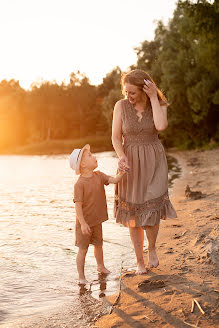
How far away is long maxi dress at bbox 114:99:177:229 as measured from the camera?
468 cm

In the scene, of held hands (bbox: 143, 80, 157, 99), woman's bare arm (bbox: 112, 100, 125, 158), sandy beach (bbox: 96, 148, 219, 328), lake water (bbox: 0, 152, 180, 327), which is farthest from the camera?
woman's bare arm (bbox: 112, 100, 125, 158)

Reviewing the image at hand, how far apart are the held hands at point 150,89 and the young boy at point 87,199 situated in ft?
2.76

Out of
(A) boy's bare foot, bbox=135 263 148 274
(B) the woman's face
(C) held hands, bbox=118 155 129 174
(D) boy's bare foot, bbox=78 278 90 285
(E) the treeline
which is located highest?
(E) the treeline

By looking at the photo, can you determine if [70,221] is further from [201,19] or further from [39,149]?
[39,149]

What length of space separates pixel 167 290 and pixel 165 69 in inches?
1214

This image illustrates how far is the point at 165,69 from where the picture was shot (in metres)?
33.6

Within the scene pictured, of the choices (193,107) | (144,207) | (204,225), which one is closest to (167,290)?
(144,207)

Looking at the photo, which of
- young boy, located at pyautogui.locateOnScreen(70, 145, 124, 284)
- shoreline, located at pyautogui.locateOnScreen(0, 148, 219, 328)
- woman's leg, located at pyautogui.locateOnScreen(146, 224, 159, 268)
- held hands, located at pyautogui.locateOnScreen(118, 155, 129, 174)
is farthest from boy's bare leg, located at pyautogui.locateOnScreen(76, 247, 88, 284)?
held hands, located at pyautogui.locateOnScreen(118, 155, 129, 174)

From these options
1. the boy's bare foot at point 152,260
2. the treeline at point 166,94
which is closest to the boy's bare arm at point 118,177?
the boy's bare foot at point 152,260

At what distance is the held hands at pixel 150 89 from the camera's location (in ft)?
15.0

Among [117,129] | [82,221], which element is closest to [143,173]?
[117,129]

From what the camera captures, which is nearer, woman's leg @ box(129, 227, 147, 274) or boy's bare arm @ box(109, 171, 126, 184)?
boy's bare arm @ box(109, 171, 126, 184)

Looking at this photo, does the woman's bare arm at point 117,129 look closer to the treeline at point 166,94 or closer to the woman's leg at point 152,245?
the woman's leg at point 152,245

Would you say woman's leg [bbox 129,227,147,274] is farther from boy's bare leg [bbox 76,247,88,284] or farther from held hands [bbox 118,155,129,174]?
held hands [bbox 118,155,129,174]
